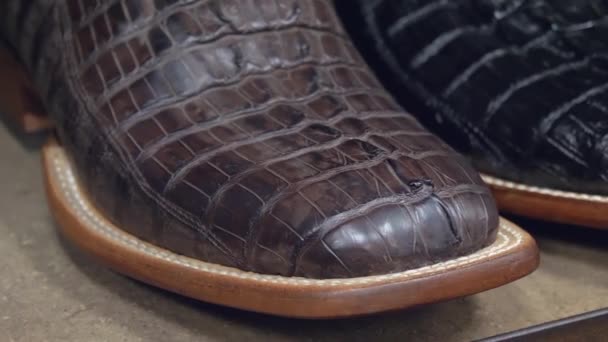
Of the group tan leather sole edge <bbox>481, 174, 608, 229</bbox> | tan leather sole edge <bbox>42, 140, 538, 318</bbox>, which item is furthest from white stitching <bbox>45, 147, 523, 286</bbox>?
tan leather sole edge <bbox>481, 174, 608, 229</bbox>

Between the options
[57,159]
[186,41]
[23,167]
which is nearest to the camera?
[186,41]

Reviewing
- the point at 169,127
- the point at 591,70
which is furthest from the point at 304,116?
the point at 591,70

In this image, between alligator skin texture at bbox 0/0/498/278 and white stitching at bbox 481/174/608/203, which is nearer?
alligator skin texture at bbox 0/0/498/278

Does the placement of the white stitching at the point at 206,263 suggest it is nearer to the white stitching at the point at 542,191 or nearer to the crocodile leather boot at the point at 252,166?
the crocodile leather boot at the point at 252,166

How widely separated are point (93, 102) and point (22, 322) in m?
0.21

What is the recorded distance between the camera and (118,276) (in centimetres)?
84

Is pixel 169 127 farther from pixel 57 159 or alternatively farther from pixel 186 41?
pixel 57 159

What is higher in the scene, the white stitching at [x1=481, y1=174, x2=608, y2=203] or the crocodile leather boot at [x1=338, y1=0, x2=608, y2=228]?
the crocodile leather boot at [x1=338, y1=0, x2=608, y2=228]

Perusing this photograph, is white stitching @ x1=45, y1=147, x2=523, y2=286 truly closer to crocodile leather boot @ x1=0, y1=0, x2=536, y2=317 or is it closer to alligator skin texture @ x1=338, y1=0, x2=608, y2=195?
crocodile leather boot @ x1=0, y1=0, x2=536, y2=317

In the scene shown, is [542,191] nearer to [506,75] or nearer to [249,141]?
[506,75]

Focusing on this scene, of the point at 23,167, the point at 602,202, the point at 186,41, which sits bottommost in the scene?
the point at 23,167

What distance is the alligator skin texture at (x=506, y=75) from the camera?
0.89 meters

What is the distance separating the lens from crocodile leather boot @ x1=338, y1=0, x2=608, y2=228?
0.89 meters

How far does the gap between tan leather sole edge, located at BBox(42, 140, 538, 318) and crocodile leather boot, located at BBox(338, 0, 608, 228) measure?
5.9 inches
